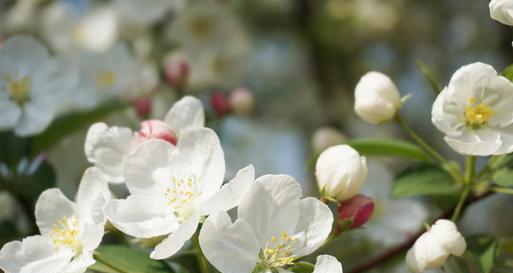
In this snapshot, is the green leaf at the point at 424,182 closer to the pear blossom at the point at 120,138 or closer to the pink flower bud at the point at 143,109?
the pear blossom at the point at 120,138

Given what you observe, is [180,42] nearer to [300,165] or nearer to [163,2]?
[163,2]

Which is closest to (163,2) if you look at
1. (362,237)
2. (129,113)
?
(129,113)

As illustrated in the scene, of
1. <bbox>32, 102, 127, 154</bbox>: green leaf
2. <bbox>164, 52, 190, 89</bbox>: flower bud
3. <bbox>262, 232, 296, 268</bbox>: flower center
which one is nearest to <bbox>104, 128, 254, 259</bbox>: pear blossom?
<bbox>262, 232, 296, 268</bbox>: flower center

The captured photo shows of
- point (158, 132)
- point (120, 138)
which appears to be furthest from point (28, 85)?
point (158, 132)

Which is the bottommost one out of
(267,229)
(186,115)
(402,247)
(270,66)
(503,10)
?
(270,66)

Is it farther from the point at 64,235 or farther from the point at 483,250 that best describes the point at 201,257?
the point at 483,250

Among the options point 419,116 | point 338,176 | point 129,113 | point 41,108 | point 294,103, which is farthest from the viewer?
point 294,103
